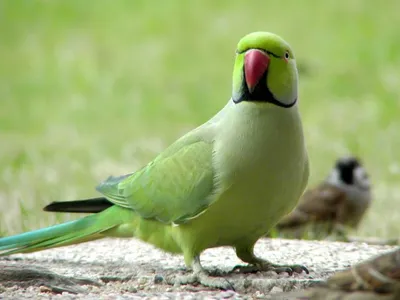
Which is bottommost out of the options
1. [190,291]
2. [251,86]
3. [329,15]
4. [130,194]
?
[190,291]

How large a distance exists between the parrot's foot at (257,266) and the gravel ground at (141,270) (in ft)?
0.16

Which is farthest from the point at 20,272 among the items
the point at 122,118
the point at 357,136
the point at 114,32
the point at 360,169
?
the point at 114,32

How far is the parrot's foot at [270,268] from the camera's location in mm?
3752

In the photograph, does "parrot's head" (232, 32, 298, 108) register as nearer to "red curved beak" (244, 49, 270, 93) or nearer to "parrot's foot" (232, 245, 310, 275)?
"red curved beak" (244, 49, 270, 93)

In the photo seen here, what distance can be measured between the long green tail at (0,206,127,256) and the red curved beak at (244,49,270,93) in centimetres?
98

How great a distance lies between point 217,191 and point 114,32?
9870mm

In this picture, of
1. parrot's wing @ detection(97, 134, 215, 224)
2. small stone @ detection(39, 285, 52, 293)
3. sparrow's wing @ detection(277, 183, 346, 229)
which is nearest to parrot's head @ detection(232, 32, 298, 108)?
parrot's wing @ detection(97, 134, 215, 224)

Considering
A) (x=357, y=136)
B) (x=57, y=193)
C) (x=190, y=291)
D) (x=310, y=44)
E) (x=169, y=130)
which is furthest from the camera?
(x=310, y=44)

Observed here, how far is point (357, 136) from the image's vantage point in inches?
340

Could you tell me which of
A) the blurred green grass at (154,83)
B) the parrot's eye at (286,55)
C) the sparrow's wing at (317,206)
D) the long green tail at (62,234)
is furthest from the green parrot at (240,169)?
the sparrow's wing at (317,206)

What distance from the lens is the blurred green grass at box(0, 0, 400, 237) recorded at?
7914mm

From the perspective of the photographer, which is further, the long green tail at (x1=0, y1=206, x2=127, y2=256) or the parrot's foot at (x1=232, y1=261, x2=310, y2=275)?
the long green tail at (x1=0, y1=206, x2=127, y2=256)

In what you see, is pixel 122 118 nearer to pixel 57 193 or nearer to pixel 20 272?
pixel 57 193

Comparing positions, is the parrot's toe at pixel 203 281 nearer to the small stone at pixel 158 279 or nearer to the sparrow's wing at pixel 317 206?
the small stone at pixel 158 279
